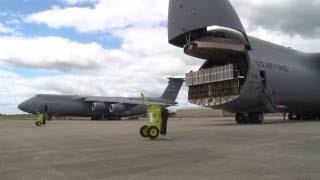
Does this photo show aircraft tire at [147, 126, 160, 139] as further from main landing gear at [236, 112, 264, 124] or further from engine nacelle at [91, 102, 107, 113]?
engine nacelle at [91, 102, 107, 113]

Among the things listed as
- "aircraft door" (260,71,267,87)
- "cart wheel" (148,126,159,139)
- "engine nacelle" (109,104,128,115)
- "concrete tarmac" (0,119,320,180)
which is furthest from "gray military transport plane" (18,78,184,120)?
"concrete tarmac" (0,119,320,180)

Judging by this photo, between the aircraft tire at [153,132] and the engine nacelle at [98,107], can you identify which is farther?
the engine nacelle at [98,107]

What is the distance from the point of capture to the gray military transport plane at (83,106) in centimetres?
6103

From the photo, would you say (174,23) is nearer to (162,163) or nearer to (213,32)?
(213,32)

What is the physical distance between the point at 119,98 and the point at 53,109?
10357mm

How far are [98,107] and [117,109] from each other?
2.78m

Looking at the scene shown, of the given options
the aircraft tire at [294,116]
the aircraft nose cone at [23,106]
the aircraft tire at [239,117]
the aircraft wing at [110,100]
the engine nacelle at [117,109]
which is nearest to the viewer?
the aircraft tire at [239,117]

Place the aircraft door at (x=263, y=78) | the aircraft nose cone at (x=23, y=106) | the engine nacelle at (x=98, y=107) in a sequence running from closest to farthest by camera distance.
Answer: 1. the aircraft door at (x=263, y=78)
2. the aircraft nose cone at (x=23, y=106)
3. the engine nacelle at (x=98, y=107)

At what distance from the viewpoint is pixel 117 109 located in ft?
204

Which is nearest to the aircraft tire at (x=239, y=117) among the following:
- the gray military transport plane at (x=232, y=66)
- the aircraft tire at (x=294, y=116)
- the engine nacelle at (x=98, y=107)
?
the gray military transport plane at (x=232, y=66)

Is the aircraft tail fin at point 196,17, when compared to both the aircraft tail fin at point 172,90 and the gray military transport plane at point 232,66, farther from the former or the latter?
the aircraft tail fin at point 172,90

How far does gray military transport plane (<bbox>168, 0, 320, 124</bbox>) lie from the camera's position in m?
28.2

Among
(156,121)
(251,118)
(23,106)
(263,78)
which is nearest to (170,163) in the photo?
(156,121)

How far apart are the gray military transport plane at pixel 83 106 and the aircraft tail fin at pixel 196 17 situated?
105 feet
